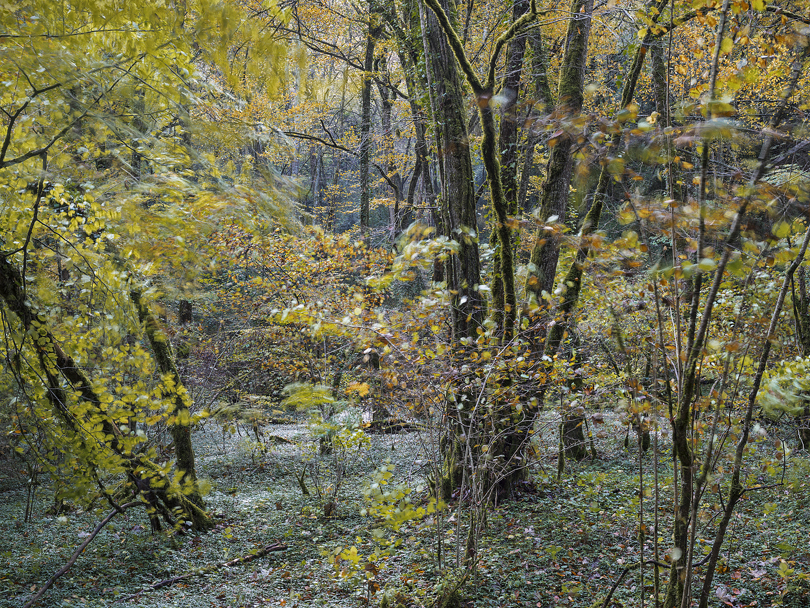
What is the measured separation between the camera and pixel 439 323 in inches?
190

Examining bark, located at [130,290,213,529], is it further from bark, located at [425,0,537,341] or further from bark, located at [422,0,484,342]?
bark, located at [425,0,537,341]

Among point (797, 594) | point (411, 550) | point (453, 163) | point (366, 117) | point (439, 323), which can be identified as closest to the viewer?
point (797, 594)

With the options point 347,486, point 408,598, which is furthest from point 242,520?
point 408,598

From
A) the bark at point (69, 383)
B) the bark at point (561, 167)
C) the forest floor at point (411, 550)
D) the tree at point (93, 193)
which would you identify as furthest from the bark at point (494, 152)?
the bark at point (69, 383)

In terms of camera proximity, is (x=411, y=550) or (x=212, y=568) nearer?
(x=411, y=550)

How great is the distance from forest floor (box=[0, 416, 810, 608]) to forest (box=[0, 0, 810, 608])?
0.03 metres

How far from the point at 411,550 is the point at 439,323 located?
1.99m

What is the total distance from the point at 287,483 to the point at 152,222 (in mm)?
5346

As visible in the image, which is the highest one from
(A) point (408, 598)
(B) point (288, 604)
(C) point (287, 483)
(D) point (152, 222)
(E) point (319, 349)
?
(D) point (152, 222)

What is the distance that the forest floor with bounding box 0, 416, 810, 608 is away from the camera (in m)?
3.52

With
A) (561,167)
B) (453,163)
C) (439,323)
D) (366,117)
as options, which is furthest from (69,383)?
(366,117)

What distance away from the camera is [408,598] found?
3.41 m

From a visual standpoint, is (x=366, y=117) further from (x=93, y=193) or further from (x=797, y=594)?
(x=797, y=594)

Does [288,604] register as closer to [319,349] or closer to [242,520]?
[242,520]
